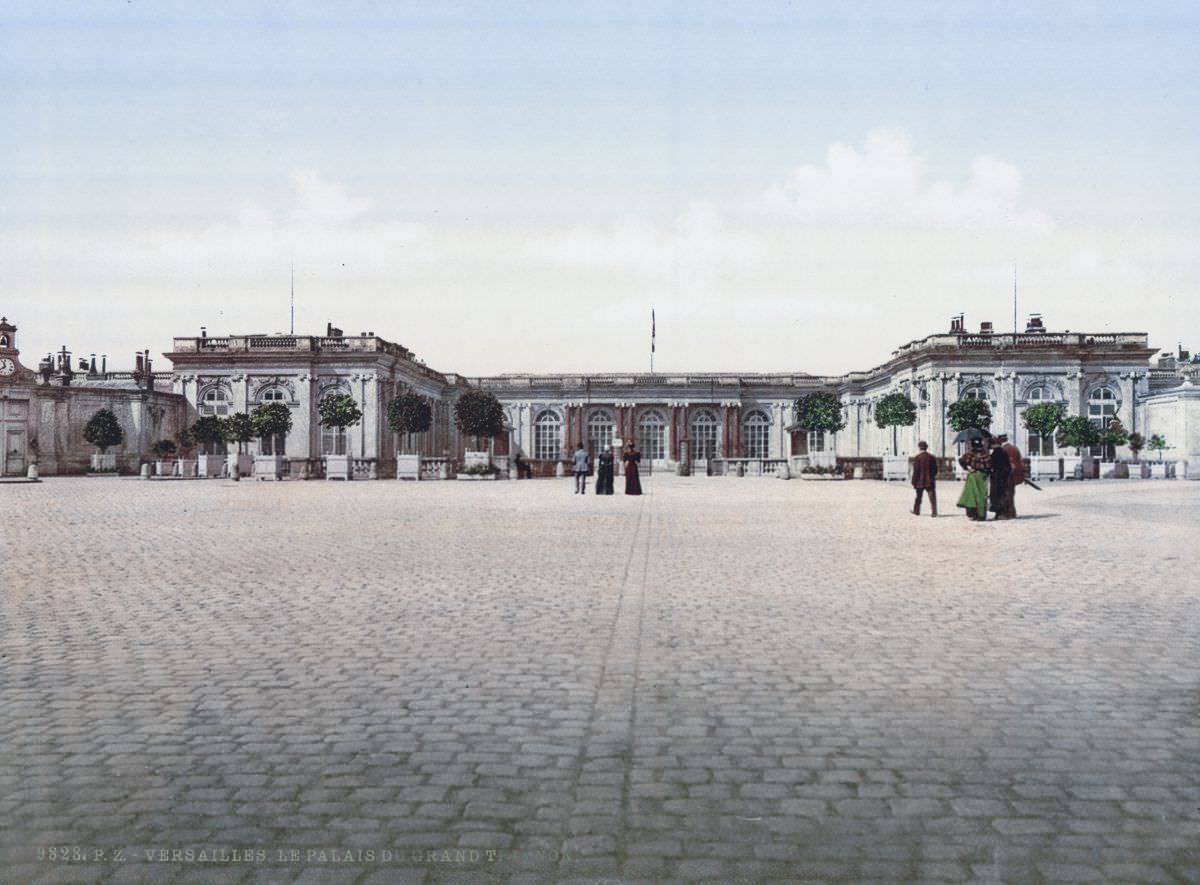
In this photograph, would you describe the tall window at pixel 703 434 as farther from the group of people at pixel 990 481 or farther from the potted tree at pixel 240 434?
the group of people at pixel 990 481

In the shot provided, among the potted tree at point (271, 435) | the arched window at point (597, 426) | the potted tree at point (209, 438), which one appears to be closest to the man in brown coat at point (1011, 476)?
the potted tree at point (271, 435)

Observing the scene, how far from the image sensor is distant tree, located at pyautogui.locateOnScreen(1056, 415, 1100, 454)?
44938 millimetres

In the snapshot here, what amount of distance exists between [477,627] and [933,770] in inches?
143

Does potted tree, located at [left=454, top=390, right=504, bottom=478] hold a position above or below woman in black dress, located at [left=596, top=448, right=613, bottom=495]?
above

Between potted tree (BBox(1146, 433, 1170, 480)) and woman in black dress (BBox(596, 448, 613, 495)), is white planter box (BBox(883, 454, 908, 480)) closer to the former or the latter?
potted tree (BBox(1146, 433, 1170, 480))

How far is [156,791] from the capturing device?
3.74 m

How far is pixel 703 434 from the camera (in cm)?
6856

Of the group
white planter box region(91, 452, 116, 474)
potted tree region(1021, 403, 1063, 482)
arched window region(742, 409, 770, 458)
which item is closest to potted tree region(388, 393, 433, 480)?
white planter box region(91, 452, 116, 474)

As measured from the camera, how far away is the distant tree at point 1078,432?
4494 cm

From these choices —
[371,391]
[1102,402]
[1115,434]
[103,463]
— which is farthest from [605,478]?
[1102,402]

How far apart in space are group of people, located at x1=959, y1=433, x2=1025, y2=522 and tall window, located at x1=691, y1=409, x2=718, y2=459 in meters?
50.5

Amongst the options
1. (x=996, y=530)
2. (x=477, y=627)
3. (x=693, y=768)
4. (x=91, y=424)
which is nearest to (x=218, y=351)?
(x=91, y=424)

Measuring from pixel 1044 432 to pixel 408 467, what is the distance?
27672 mm

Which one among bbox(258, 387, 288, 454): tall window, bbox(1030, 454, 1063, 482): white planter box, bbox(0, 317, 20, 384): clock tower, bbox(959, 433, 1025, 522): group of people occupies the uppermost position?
bbox(0, 317, 20, 384): clock tower
